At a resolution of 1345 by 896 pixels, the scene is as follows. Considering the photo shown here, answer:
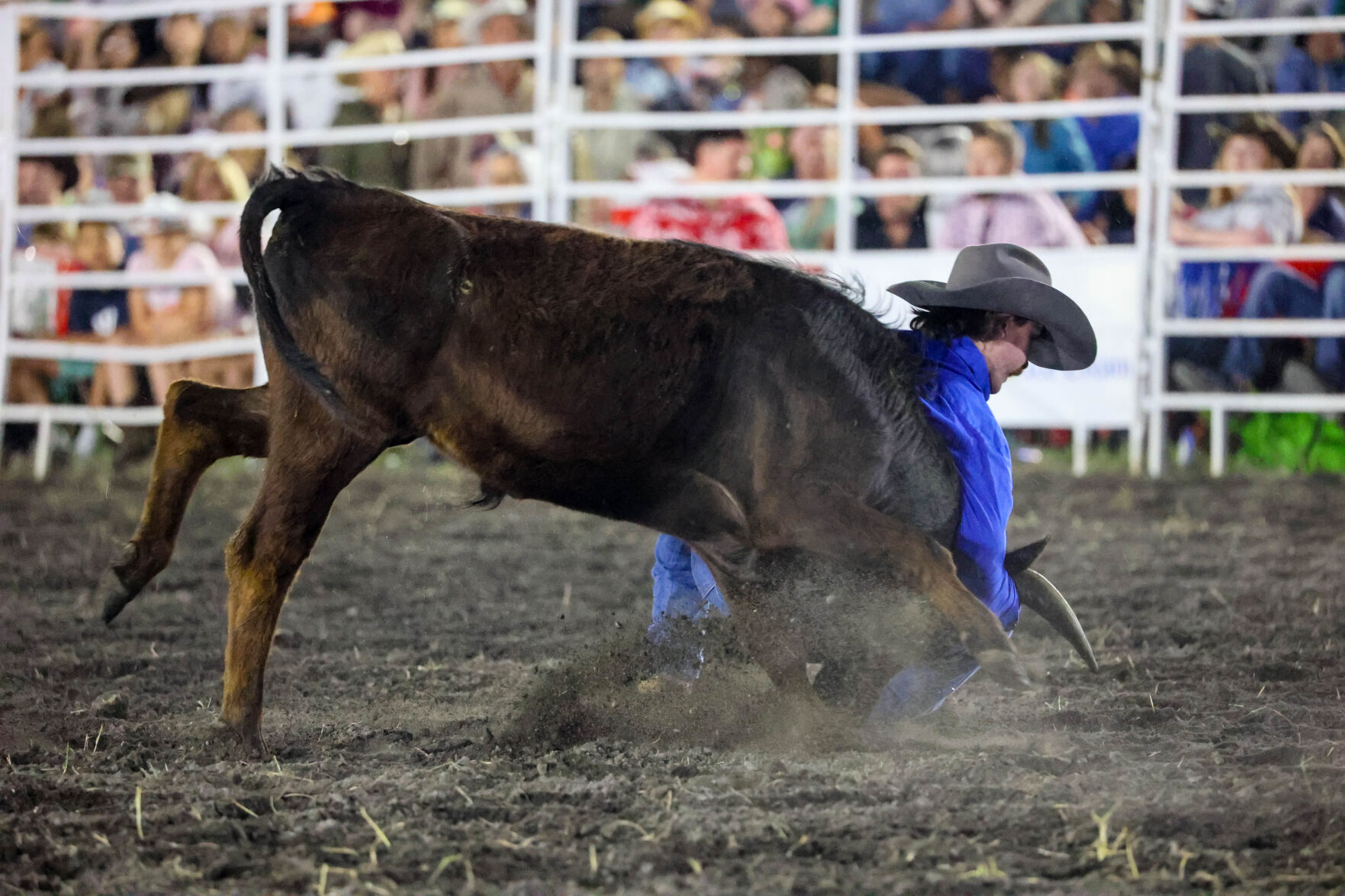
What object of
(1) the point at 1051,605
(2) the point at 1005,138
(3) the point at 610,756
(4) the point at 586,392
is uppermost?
(2) the point at 1005,138

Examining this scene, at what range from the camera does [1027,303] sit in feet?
10.3

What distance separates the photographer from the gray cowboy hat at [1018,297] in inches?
124

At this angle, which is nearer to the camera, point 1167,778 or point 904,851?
point 904,851

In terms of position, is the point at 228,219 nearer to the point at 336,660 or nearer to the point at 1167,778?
the point at 336,660

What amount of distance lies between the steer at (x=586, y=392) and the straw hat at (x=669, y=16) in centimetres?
594

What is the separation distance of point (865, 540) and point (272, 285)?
1355mm

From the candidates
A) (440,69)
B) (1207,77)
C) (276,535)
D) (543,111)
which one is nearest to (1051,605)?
(276,535)

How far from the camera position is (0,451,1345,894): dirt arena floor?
2.20 meters

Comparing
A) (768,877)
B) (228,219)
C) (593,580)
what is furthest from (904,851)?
(228,219)

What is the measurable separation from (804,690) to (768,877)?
994 millimetres

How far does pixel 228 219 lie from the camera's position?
8766 millimetres

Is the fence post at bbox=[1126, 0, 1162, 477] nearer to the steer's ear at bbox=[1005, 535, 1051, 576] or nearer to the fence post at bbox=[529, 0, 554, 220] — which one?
the fence post at bbox=[529, 0, 554, 220]

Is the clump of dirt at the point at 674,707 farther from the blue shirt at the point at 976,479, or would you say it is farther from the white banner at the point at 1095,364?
the white banner at the point at 1095,364

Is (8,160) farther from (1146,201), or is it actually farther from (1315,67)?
(1315,67)
